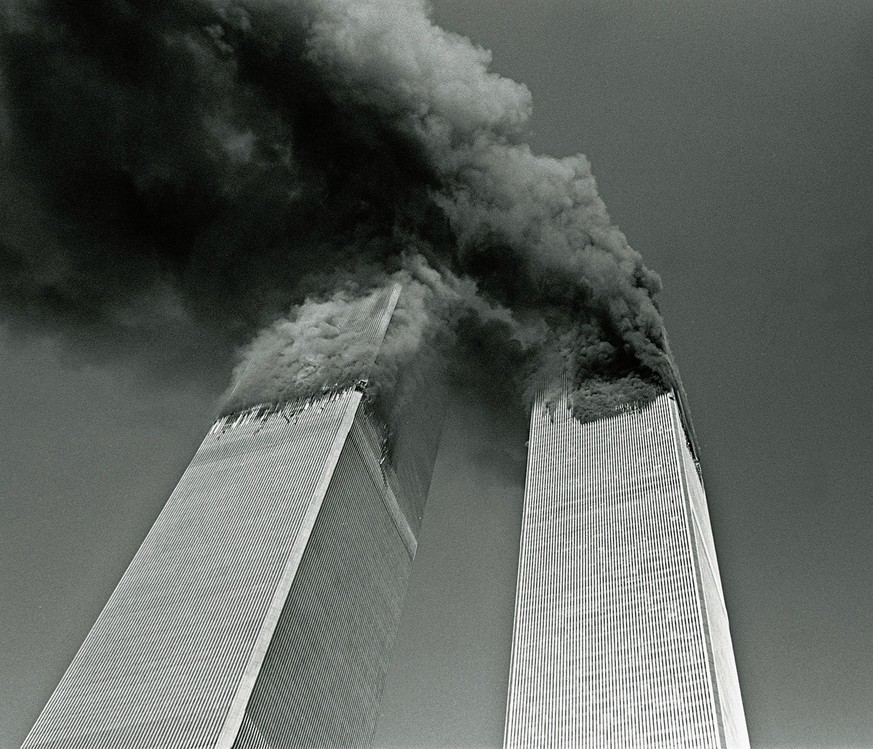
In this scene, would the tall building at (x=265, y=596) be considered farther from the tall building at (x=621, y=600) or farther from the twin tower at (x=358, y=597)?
the tall building at (x=621, y=600)

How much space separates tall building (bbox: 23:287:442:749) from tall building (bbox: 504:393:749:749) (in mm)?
10578

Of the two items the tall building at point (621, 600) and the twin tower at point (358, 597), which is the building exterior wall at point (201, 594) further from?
the tall building at point (621, 600)

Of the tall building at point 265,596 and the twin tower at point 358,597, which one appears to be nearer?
the tall building at point 265,596

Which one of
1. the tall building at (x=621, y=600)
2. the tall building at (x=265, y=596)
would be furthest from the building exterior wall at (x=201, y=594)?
the tall building at (x=621, y=600)

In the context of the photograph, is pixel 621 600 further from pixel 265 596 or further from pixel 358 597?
pixel 265 596

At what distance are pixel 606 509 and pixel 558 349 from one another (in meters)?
13.8

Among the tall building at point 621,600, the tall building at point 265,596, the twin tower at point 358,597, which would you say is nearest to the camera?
the tall building at point 265,596

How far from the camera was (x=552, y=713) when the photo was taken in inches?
1877

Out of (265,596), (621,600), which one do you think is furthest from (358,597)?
(621,600)

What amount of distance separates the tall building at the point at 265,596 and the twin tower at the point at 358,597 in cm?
13

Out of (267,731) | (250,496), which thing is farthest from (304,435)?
(267,731)

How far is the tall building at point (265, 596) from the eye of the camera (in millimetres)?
45094

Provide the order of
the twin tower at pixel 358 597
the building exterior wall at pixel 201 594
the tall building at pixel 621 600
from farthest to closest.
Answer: the tall building at pixel 621 600 < the twin tower at pixel 358 597 < the building exterior wall at pixel 201 594

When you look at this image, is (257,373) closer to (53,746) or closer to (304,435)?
(304,435)
